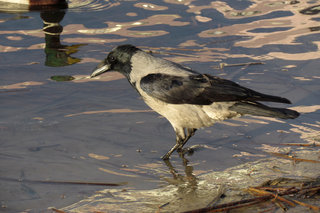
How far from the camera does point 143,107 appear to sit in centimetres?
601

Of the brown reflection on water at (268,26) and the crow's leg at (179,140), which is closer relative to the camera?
the crow's leg at (179,140)

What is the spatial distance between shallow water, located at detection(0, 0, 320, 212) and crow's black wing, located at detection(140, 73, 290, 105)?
0.53m

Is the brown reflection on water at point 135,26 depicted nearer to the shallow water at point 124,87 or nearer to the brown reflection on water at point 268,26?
the shallow water at point 124,87

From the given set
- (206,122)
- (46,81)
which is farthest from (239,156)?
(46,81)

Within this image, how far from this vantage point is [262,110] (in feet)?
15.2

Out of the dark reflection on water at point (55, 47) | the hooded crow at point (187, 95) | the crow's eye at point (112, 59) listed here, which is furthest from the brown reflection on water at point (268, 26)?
the crow's eye at point (112, 59)

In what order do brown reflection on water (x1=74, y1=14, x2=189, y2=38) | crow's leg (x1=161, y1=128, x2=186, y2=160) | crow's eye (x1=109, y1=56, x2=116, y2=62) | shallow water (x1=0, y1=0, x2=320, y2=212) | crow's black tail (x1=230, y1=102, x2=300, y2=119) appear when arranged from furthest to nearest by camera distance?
brown reflection on water (x1=74, y1=14, x2=189, y2=38) < crow's eye (x1=109, y1=56, x2=116, y2=62) < crow's leg (x1=161, y1=128, x2=186, y2=160) < shallow water (x1=0, y1=0, x2=320, y2=212) < crow's black tail (x1=230, y1=102, x2=300, y2=119)

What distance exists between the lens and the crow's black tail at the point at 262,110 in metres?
4.53

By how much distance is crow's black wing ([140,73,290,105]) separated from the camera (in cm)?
473

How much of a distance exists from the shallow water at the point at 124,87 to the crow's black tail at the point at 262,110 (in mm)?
412

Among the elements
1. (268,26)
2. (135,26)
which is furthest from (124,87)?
(268,26)

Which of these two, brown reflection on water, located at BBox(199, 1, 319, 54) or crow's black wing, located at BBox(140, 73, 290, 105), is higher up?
crow's black wing, located at BBox(140, 73, 290, 105)

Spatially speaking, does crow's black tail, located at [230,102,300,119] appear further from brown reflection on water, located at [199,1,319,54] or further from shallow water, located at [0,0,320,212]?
brown reflection on water, located at [199,1,319,54]

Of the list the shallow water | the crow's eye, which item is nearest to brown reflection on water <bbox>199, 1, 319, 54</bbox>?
the shallow water
